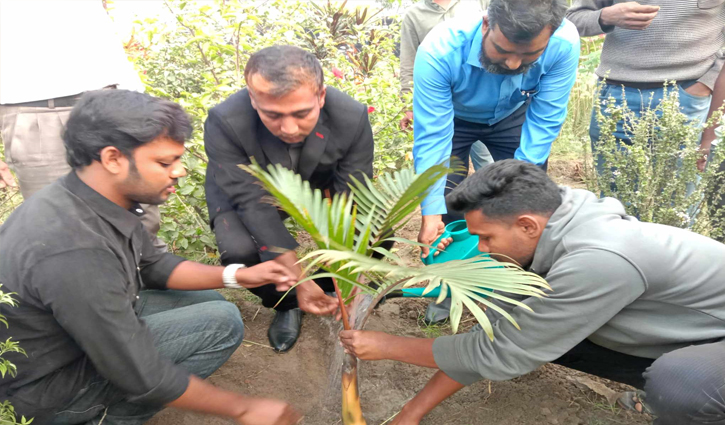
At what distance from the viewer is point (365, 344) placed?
1.77 metres

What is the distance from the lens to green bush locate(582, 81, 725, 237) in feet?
8.20

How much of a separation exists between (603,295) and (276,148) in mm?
1510

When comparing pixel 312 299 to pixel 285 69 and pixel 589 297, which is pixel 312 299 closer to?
pixel 285 69

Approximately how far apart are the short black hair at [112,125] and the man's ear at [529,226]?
3.90ft

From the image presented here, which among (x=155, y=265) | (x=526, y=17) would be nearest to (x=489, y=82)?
(x=526, y=17)

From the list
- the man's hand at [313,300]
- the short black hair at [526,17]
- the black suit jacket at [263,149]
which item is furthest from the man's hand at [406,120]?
the man's hand at [313,300]

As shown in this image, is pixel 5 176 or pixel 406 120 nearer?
pixel 5 176

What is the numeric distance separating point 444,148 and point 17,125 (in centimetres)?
209

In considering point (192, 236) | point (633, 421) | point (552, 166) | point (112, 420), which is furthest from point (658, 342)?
point (552, 166)

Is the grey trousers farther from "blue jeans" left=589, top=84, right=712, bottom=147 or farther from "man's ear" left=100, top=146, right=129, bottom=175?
"blue jeans" left=589, top=84, right=712, bottom=147

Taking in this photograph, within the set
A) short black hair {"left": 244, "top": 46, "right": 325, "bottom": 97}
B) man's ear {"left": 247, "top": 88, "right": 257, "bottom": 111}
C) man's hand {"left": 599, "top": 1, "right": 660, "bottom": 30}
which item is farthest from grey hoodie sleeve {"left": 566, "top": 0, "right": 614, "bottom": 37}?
man's ear {"left": 247, "top": 88, "right": 257, "bottom": 111}

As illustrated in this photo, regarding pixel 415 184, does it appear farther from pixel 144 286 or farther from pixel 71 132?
pixel 144 286

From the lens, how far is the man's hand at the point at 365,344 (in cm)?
177

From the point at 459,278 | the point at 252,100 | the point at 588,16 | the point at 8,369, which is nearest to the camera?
the point at 459,278
